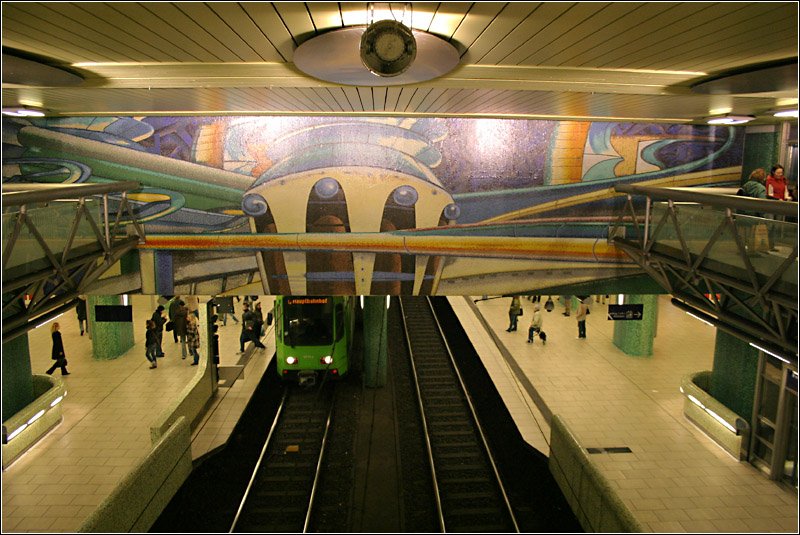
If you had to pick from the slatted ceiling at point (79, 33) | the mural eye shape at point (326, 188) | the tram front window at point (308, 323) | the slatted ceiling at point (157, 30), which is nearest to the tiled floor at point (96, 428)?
the tram front window at point (308, 323)

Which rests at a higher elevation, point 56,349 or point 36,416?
point 56,349

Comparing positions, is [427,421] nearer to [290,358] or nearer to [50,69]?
[290,358]

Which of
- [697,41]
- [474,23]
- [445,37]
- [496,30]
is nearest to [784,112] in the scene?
[697,41]

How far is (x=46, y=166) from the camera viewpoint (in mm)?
10812

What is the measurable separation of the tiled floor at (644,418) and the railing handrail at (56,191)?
30.1 ft

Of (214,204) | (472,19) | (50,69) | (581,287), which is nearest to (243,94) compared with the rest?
(50,69)

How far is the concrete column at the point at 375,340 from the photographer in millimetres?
13883

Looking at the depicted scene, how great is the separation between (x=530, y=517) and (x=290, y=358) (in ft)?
23.3

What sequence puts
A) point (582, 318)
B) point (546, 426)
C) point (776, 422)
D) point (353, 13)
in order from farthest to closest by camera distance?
point (582, 318), point (546, 426), point (776, 422), point (353, 13)

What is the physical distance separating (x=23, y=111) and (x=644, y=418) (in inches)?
525

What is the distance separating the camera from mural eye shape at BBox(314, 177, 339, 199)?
10828 millimetres

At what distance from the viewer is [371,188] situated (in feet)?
35.6

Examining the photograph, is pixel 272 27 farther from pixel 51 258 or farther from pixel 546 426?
pixel 546 426

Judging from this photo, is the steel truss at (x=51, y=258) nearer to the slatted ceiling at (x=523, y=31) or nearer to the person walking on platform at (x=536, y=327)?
the slatted ceiling at (x=523, y=31)
